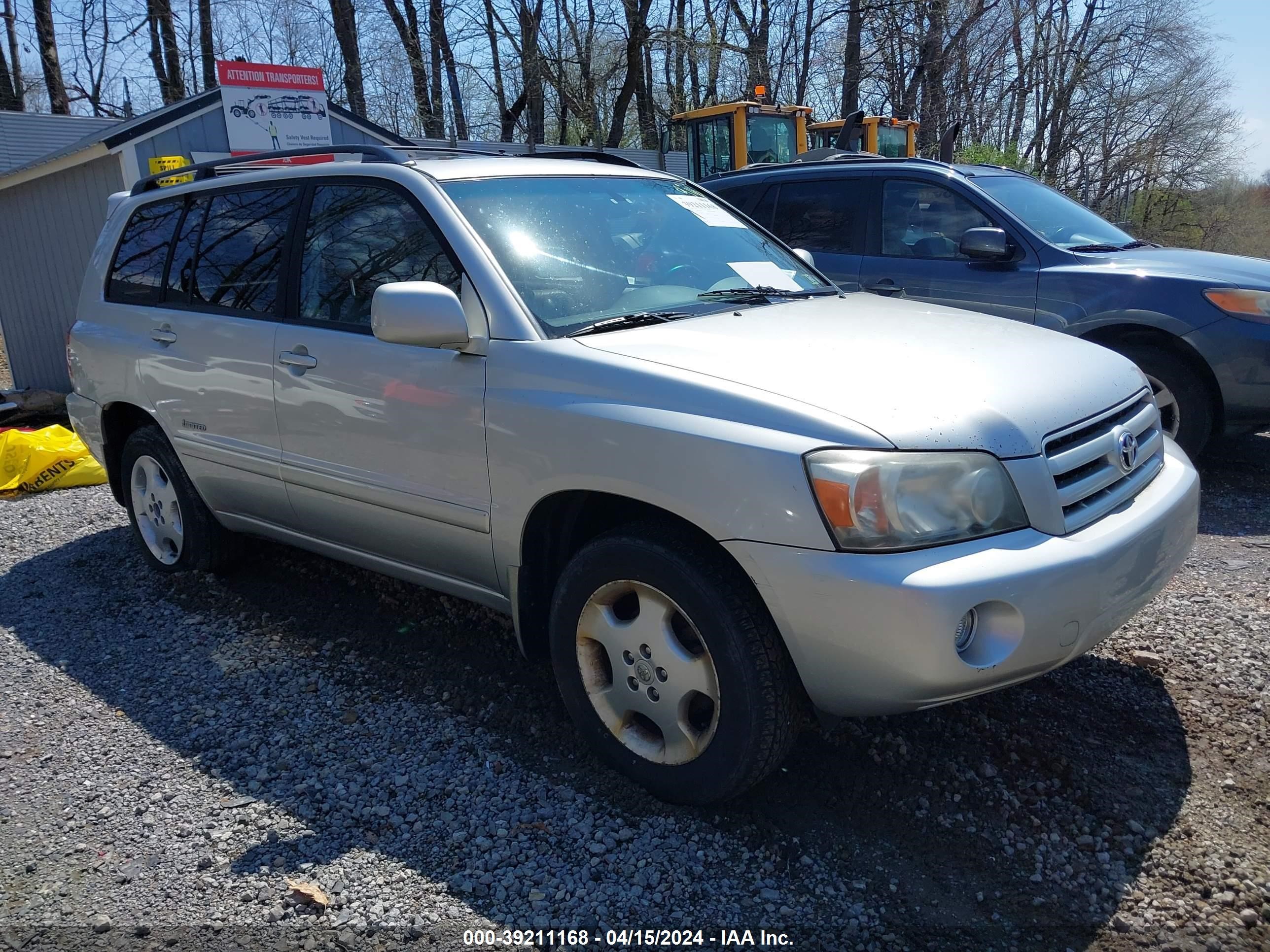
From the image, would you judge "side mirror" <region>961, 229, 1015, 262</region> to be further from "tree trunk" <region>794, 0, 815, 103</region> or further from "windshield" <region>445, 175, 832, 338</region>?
"tree trunk" <region>794, 0, 815, 103</region>

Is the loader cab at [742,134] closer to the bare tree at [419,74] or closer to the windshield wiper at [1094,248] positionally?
the windshield wiper at [1094,248]

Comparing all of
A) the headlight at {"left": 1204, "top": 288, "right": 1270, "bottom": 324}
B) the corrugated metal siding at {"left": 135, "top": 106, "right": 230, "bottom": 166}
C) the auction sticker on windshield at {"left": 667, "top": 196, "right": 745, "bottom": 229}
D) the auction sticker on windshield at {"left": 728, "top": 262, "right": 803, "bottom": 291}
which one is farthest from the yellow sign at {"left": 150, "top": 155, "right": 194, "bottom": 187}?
the headlight at {"left": 1204, "top": 288, "right": 1270, "bottom": 324}

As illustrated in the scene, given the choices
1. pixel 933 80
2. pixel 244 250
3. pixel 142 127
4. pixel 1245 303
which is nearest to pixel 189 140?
pixel 142 127

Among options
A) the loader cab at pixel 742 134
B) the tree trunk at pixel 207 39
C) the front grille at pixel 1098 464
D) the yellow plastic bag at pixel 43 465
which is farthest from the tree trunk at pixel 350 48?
the front grille at pixel 1098 464

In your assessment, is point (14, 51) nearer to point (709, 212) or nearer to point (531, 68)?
point (531, 68)

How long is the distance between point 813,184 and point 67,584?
5306 mm

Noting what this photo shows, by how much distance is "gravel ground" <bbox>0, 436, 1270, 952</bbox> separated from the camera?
7.86 feet

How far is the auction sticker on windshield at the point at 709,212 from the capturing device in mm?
3916

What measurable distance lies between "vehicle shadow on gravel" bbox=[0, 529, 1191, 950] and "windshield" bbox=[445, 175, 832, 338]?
1.41 metres

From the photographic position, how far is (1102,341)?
18.9 feet

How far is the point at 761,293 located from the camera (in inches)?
140

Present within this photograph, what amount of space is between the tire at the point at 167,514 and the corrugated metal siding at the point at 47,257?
23.6 feet

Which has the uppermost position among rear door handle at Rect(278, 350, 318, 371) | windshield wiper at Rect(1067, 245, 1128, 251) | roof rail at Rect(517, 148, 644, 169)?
roof rail at Rect(517, 148, 644, 169)

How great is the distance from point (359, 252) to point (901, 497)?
2238 mm
